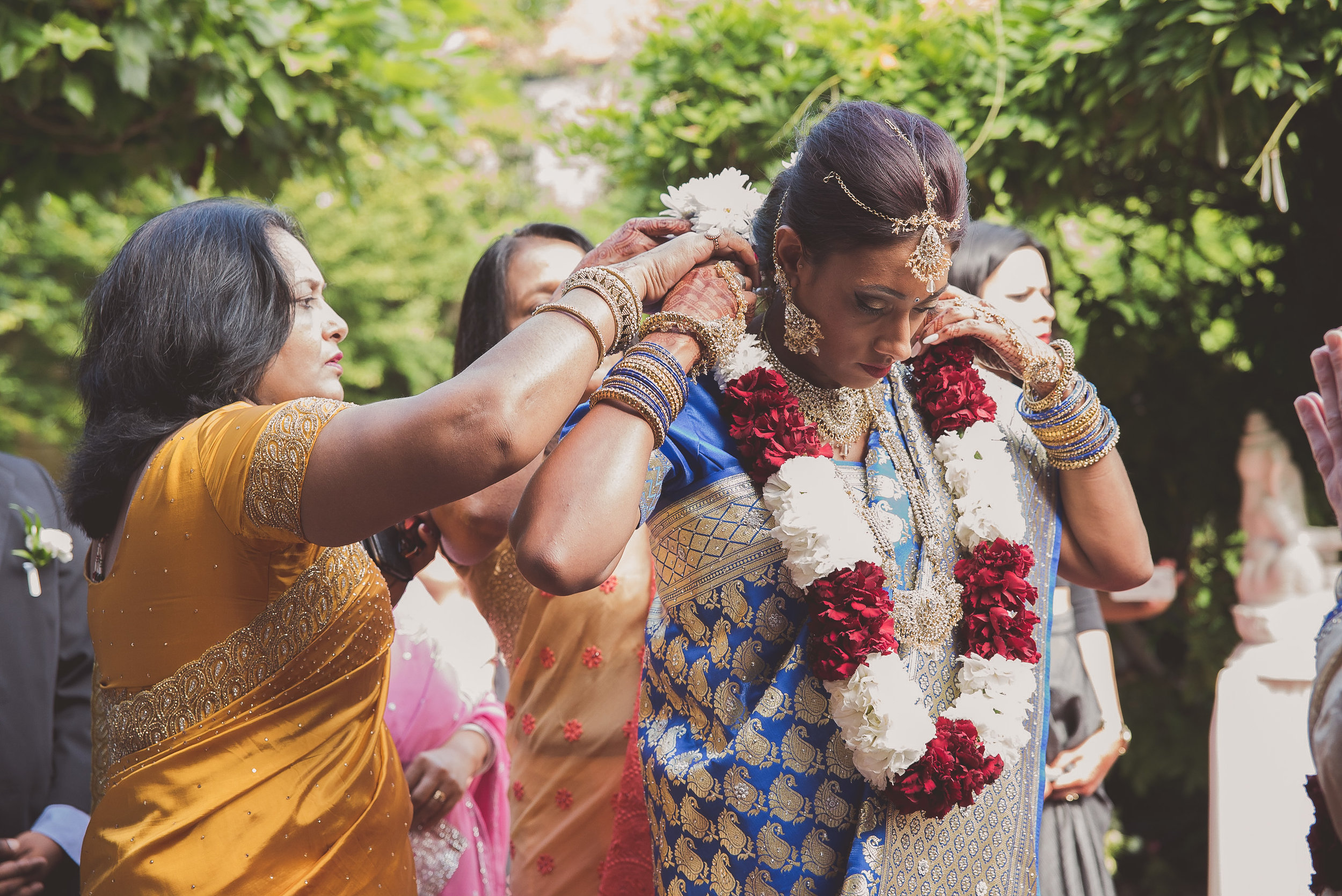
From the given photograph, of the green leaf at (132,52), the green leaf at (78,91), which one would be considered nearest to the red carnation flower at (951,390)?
the green leaf at (132,52)

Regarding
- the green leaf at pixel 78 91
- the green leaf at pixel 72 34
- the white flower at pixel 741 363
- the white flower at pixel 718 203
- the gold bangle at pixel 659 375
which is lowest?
the green leaf at pixel 78 91

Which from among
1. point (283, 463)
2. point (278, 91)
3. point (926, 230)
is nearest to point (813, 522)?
point (926, 230)

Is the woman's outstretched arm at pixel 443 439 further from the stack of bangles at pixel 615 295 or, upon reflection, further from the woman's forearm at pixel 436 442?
Answer: the stack of bangles at pixel 615 295

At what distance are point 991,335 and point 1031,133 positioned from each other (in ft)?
5.53

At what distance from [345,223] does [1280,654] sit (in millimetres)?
10501

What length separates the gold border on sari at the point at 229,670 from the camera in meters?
1.73

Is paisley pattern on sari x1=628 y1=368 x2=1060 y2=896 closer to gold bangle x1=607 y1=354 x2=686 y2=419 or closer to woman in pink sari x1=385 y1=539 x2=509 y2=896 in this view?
gold bangle x1=607 y1=354 x2=686 y2=419

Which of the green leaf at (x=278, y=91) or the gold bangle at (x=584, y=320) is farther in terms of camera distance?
the green leaf at (x=278, y=91)

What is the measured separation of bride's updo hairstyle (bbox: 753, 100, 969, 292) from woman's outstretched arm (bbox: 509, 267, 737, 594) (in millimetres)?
533

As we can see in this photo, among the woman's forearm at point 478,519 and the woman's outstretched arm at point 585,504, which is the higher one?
the woman's outstretched arm at point 585,504

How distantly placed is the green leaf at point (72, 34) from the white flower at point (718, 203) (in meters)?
2.48

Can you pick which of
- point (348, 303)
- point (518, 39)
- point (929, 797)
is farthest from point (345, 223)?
point (929, 797)

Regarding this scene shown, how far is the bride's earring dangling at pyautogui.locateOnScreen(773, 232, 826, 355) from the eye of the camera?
6.66ft

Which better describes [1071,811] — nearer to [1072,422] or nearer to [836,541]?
[1072,422]
